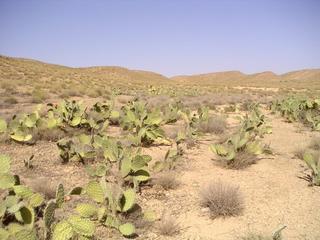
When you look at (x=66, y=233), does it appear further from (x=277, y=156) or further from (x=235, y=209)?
(x=277, y=156)

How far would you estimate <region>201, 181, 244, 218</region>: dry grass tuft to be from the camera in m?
4.28

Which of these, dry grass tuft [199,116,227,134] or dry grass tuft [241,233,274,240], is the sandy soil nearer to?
dry grass tuft [241,233,274,240]

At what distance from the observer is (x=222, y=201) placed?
435cm

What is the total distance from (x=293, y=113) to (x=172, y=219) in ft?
26.2

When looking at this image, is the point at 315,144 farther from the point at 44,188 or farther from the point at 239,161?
the point at 44,188

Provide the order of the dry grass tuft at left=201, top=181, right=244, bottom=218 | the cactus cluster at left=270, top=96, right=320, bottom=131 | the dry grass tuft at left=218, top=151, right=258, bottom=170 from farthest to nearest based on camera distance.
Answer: the cactus cluster at left=270, top=96, right=320, bottom=131 < the dry grass tuft at left=218, top=151, right=258, bottom=170 < the dry grass tuft at left=201, top=181, right=244, bottom=218

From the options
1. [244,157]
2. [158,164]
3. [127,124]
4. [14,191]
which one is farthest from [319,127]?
[14,191]

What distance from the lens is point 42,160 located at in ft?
20.1

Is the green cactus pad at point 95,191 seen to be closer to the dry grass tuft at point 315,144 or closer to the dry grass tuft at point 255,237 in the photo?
the dry grass tuft at point 255,237

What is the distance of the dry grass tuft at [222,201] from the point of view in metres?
4.28

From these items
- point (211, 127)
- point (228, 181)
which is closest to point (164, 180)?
point (228, 181)

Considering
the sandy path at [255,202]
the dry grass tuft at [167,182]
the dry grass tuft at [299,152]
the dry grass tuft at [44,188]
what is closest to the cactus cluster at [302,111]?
the dry grass tuft at [299,152]

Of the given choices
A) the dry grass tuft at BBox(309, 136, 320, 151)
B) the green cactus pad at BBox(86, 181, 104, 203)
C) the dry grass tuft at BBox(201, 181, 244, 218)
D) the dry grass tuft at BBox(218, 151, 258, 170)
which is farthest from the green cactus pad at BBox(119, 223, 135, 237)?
the dry grass tuft at BBox(309, 136, 320, 151)

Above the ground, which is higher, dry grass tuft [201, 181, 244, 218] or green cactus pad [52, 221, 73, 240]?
green cactus pad [52, 221, 73, 240]
